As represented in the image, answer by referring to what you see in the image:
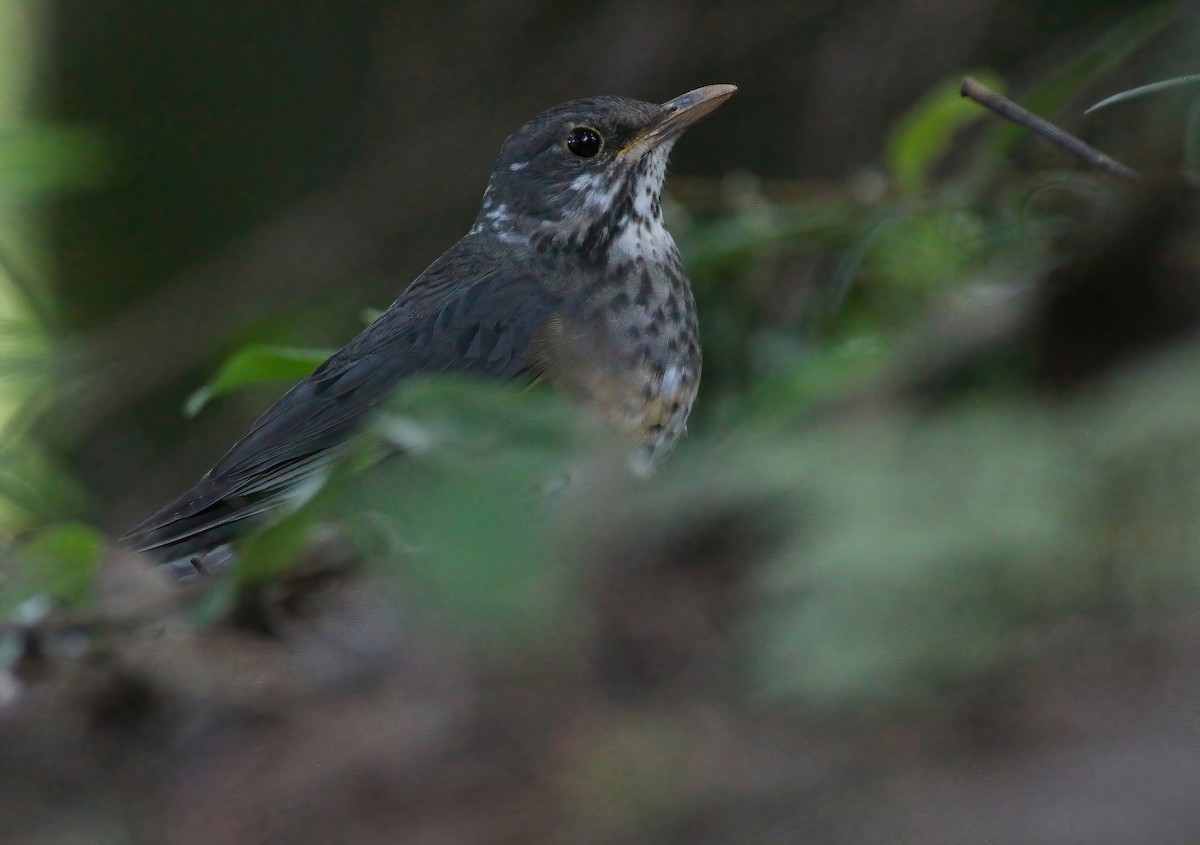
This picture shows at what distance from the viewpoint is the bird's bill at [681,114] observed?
3.14 m

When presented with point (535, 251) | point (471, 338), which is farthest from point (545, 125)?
point (471, 338)

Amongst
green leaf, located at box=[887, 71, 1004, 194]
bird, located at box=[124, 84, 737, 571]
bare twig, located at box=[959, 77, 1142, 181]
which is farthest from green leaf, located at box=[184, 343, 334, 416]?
green leaf, located at box=[887, 71, 1004, 194]

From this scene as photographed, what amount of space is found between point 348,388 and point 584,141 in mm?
942

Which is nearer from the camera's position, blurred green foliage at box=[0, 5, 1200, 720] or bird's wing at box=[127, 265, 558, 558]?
blurred green foliage at box=[0, 5, 1200, 720]

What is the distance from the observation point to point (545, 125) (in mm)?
3393

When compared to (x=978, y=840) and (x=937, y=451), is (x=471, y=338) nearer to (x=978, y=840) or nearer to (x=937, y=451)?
(x=937, y=451)

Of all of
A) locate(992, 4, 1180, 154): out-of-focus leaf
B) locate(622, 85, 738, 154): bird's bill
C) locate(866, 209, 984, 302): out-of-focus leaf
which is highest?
locate(622, 85, 738, 154): bird's bill

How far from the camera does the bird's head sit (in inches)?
128

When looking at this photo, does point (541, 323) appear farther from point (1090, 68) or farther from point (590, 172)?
point (1090, 68)

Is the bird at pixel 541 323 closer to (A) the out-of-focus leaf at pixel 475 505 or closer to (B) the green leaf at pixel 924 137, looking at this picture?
(B) the green leaf at pixel 924 137

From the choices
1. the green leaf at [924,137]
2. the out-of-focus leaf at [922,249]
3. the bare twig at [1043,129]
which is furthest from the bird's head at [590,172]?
the bare twig at [1043,129]

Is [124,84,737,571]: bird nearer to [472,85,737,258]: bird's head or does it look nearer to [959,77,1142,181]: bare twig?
[472,85,737,258]: bird's head

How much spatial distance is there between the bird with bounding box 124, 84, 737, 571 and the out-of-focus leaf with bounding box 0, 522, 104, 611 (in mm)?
531

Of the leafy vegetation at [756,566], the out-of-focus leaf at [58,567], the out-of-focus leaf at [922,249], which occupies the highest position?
the out-of-focus leaf at [922,249]
